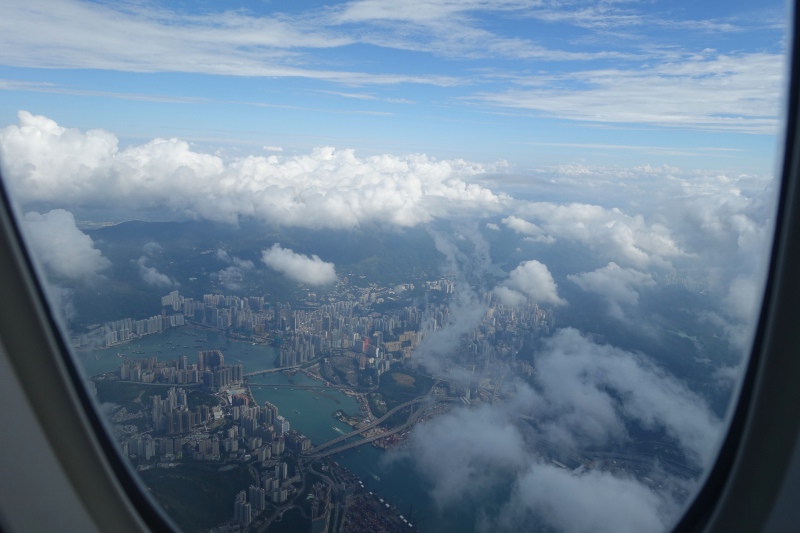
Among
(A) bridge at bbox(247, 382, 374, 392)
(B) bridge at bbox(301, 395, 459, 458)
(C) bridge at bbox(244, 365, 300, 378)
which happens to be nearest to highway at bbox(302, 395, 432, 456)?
(B) bridge at bbox(301, 395, 459, 458)

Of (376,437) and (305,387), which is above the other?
(305,387)

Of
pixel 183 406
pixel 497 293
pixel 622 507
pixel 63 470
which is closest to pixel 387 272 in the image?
pixel 497 293

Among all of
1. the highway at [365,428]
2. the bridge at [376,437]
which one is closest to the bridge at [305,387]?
the highway at [365,428]

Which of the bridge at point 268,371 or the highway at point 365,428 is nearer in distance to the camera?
the highway at point 365,428

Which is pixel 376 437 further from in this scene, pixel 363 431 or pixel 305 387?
pixel 305 387

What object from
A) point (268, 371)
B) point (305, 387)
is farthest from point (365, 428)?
point (268, 371)

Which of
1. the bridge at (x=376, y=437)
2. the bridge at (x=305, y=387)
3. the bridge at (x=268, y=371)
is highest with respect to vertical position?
the bridge at (x=268, y=371)

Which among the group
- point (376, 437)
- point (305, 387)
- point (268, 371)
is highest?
point (268, 371)

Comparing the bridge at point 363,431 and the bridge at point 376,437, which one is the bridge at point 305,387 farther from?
the bridge at point 376,437

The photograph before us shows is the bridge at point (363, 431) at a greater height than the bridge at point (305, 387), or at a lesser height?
lesser

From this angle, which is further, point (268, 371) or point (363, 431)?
point (268, 371)

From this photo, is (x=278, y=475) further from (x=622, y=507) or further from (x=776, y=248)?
(x=776, y=248)

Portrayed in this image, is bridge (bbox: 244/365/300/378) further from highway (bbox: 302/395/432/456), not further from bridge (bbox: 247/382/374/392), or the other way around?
highway (bbox: 302/395/432/456)
